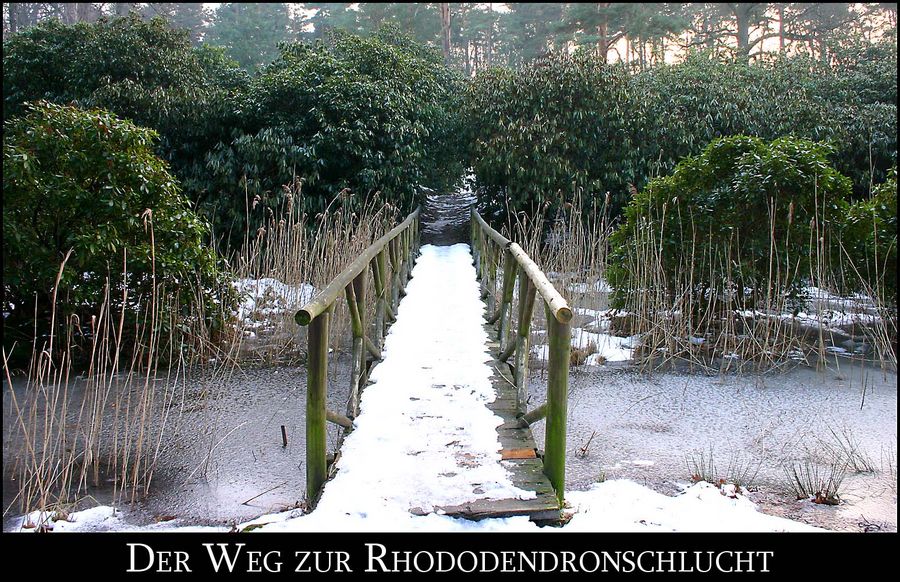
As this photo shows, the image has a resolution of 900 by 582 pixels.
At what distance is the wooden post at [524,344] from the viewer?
112 inches

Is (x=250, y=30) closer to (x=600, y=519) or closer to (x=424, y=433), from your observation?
(x=424, y=433)

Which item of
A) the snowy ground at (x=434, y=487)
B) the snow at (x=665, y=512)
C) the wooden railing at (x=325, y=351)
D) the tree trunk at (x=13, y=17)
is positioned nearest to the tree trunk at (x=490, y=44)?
the tree trunk at (x=13, y=17)

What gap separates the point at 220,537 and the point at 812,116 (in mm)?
8841

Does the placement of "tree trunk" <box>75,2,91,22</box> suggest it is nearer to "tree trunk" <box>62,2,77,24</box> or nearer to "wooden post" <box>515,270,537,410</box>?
"tree trunk" <box>62,2,77,24</box>

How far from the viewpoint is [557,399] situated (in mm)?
2207

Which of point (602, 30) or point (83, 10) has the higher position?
point (83, 10)

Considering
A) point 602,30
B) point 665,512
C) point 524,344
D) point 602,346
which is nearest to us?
point 665,512

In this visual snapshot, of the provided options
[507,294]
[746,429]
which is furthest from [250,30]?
[746,429]

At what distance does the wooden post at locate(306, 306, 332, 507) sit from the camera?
2166 millimetres

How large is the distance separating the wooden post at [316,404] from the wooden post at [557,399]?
74 centimetres

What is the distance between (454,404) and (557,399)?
2.58 ft

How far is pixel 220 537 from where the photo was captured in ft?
6.53

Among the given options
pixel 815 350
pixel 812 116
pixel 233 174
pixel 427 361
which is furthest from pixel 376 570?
pixel 812 116

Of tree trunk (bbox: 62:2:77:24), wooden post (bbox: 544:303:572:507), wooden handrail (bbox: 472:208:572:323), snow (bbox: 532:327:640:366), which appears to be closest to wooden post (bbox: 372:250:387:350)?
wooden handrail (bbox: 472:208:572:323)
